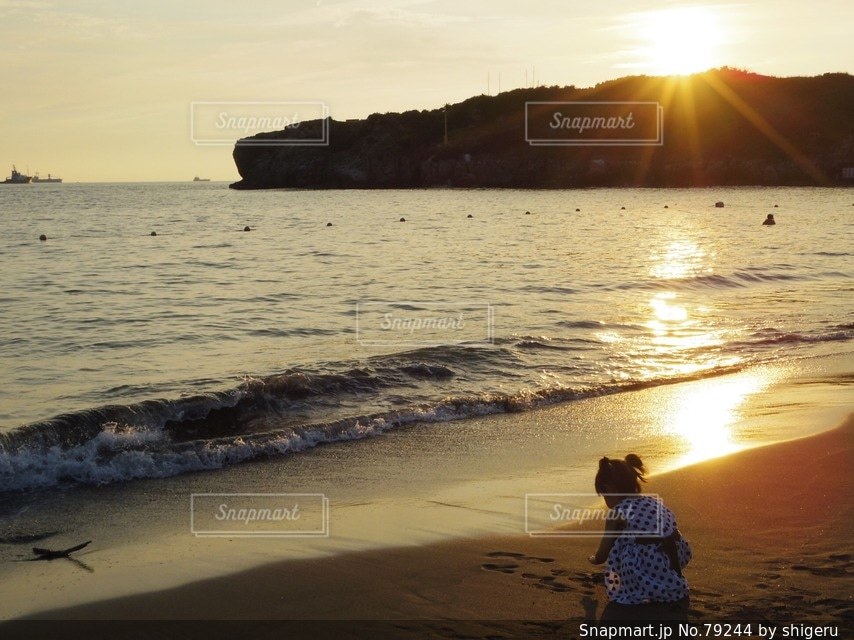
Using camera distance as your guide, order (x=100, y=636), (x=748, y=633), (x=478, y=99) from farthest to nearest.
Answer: (x=478, y=99)
(x=100, y=636)
(x=748, y=633)

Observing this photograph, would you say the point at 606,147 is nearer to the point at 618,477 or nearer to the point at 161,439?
the point at 161,439

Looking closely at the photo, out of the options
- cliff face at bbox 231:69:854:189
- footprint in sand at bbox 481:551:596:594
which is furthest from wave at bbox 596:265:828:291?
cliff face at bbox 231:69:854:189

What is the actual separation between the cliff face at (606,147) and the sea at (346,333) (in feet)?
290

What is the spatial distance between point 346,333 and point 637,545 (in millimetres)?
12749

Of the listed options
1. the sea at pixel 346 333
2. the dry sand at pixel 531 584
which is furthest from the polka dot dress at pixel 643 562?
the sea at pixel 346 333

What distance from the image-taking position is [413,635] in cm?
549

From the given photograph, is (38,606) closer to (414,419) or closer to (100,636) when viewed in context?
(100,636)

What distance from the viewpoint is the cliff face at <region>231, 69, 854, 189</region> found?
125250 mm

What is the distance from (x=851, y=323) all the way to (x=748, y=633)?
16217 millimetres

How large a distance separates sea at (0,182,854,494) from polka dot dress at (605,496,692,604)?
5655 millimetres

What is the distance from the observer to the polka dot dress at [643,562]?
5.67m

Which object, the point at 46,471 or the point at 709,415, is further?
the point at 709,415

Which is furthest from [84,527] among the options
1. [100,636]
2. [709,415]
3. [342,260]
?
[342,260]

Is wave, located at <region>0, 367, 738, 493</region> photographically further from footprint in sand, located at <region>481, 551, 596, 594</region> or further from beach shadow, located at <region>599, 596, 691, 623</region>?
beach shadow, located at <region>599, 596, 691, 623</region>
